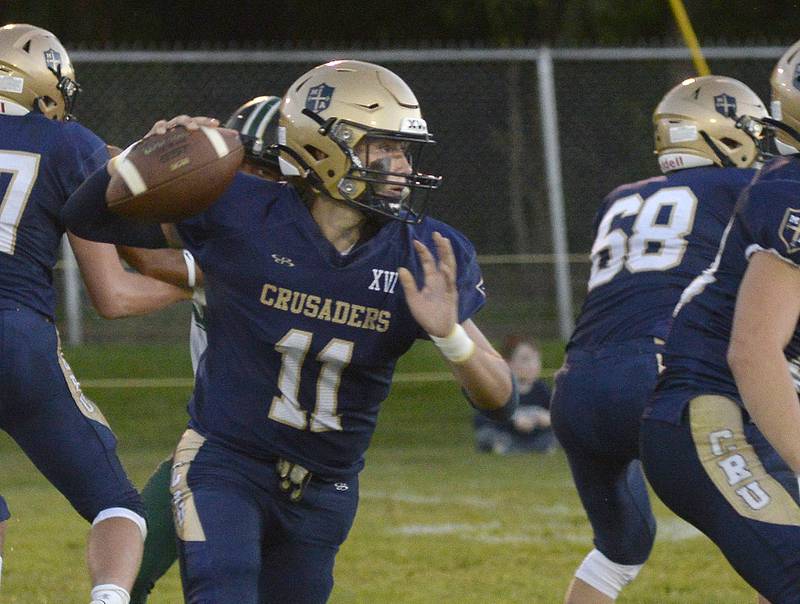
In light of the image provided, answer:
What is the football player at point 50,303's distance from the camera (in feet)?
13.8

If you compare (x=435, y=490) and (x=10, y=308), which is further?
(x=435, y=490)

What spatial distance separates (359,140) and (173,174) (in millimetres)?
453

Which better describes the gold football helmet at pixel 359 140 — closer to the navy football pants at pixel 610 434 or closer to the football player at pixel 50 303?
the football player at pixel 50 303

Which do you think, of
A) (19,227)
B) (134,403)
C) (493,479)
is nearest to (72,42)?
(134,403)

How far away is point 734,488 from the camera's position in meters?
3.27

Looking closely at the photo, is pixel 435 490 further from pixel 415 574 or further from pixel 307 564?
pixel 307 564

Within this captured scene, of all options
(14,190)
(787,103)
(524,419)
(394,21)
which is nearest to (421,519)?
(524,419)

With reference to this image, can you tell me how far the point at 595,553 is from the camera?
15.3 ft

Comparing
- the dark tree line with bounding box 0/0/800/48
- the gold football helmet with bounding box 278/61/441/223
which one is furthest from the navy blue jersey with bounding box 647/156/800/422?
the dark tree line with bounding box 0/0/800/48

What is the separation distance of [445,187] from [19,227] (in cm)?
653

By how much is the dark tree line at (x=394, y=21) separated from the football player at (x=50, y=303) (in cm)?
1088

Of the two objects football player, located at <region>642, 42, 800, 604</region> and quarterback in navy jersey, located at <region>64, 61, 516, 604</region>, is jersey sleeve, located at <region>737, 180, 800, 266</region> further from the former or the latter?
quarterback in navy jersey, located at <region>64, 61, 516, 604</region>

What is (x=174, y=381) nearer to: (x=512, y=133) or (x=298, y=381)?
(x=512, y=133)

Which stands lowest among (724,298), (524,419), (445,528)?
(524,419)
